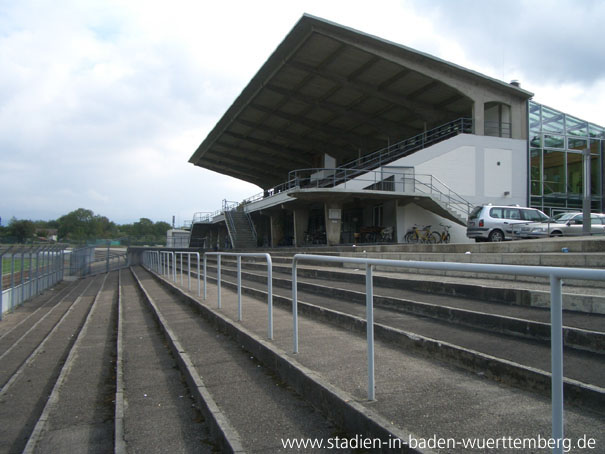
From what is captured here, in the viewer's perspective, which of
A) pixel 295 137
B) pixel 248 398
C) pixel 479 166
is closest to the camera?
pixel 248 398

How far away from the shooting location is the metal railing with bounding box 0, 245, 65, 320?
51.9 ft

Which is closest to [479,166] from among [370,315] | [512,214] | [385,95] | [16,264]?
[385,95]

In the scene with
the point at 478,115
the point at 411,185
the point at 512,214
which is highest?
the point at 478,115

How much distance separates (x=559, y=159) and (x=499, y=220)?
1384 centimetres

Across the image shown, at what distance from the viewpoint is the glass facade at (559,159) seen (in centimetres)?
2702

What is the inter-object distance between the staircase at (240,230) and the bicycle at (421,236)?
1679 cm

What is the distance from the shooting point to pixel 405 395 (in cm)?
361

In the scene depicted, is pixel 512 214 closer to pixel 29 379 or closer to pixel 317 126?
pixel 29 379

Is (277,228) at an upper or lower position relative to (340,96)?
lower

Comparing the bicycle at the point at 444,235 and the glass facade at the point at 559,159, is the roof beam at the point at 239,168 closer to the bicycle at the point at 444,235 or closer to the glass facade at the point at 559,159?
the glass facade at the point at 559,159

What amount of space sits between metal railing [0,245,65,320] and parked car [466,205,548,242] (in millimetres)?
16631

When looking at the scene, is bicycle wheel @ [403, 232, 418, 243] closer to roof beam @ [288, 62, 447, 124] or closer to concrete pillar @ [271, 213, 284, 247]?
roof beam @ [288, 62, 447, 124]

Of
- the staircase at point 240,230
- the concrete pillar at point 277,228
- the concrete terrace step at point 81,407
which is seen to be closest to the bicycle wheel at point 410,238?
the concrete pillar at point 277,228

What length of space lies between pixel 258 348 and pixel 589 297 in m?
4.35
